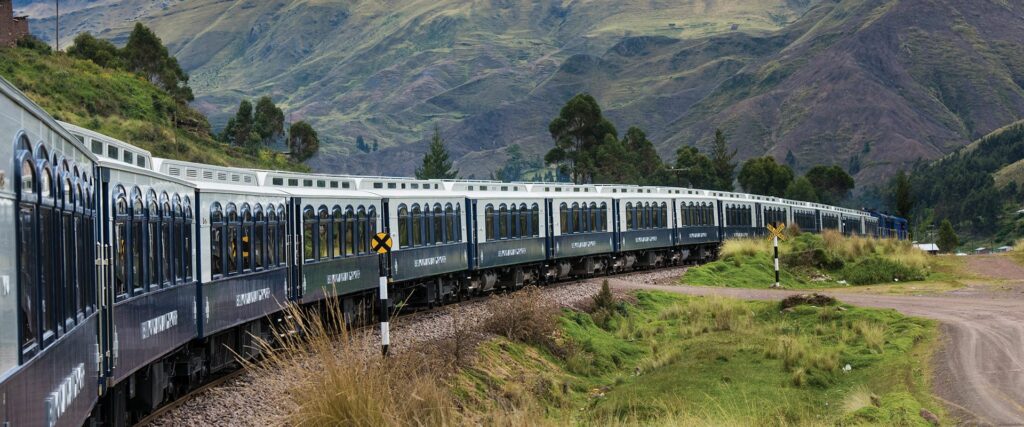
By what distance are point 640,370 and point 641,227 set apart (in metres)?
20.7

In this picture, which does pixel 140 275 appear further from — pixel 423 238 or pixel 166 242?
pixel 423 238

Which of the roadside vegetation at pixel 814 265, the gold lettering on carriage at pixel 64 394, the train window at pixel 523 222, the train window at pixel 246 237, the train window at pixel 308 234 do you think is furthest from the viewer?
the roadside vegetation at pixel 814 265

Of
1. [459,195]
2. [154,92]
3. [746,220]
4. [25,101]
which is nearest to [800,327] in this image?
[459,195]

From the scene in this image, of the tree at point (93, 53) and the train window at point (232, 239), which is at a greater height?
the tree at point (93, 53)

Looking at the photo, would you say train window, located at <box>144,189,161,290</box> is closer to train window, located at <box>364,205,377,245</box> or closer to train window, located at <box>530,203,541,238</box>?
train window, located at <box>364,205,377,245</box>

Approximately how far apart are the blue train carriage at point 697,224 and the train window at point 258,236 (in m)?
28.8

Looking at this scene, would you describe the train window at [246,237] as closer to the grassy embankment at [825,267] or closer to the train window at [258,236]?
the train window at [258,236]

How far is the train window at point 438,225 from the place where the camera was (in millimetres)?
27500

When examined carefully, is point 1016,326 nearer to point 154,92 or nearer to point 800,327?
point 800,327

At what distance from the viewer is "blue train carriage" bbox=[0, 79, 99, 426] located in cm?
554

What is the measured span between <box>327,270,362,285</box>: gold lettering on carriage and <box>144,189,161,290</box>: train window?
28.7 ft

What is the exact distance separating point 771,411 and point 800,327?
10486 millimetres

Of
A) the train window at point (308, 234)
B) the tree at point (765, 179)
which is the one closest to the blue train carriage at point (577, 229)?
the train window at point (308, 234)

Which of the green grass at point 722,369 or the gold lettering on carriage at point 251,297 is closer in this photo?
the green grass at point 722,369
